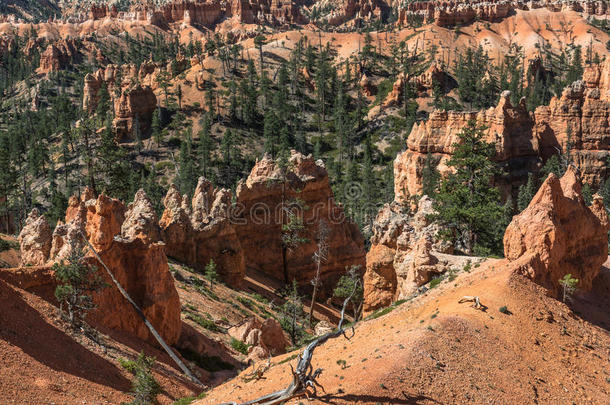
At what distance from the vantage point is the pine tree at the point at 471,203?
35.4 meters

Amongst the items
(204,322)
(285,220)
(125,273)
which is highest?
(125,273)

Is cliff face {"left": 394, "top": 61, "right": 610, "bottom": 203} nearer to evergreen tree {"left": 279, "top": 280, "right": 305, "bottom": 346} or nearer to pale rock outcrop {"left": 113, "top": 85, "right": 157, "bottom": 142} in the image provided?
evergreen tree {"left": 279, "top": 280, "right": 305, "bottom": 346}

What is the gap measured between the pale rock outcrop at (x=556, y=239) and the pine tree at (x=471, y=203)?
8.92m

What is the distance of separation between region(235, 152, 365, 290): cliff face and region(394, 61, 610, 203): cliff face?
25.6m

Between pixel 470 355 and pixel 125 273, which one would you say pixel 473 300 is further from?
pixel 125 273

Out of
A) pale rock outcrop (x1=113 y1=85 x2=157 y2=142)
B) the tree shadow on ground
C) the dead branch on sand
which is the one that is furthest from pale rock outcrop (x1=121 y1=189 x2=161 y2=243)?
pale rock outcrop (x1=113 y1=85 x2=157 y2=142)

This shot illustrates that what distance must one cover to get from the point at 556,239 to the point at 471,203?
14.7 metres

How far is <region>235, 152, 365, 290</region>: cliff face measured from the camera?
141 ft

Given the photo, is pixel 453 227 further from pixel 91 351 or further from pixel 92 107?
pixel 92 107

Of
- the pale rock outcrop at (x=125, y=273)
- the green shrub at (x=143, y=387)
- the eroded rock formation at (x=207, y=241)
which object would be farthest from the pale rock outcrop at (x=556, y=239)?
the eroded rock formation at (x=207, y=241)

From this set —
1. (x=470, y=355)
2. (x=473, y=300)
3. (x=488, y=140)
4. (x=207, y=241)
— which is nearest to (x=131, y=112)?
(x=488, y=140)

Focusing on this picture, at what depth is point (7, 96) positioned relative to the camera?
531 ft

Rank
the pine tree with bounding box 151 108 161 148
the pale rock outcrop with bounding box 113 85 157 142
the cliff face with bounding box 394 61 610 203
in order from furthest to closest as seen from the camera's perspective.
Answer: the pale rock outcrop with bounding box 113 85 157 142 → the pine tree with bounding box 151 108 161 148 → the cliff face with bounding box 394 61 610 203

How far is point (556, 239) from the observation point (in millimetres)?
22516
